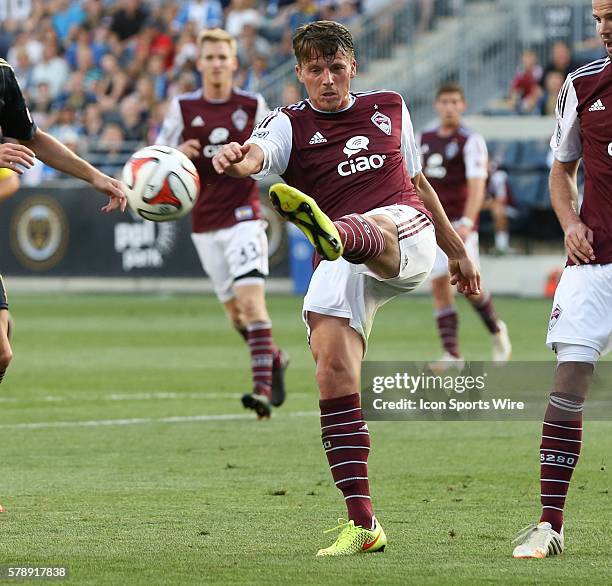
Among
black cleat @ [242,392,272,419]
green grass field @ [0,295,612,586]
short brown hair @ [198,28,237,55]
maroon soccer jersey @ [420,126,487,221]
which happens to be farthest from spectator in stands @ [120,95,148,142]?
black cleat @ [242,392,272,419]

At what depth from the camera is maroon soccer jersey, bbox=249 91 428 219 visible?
634 centimetres

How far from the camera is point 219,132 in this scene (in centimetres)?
1158

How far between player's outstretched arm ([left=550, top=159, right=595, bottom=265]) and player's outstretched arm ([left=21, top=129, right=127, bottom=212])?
2.01 m

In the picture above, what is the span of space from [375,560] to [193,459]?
3.20m

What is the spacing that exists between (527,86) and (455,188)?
11.0 metres

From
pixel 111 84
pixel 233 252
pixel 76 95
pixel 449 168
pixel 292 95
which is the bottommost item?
pixel 233 252

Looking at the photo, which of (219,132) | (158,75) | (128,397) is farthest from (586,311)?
(158,75)

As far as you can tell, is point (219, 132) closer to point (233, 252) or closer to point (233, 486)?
point (233, 252)

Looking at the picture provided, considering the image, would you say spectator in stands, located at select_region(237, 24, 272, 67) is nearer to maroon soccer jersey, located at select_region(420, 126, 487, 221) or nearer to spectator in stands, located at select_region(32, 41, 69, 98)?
spectator in stands, located at select_region(32, 41, 69, 98)

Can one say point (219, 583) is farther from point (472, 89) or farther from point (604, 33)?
point (472, 89)

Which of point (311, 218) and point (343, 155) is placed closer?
point (311, 218)

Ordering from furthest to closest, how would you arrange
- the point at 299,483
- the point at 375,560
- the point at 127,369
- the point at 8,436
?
the point at 127,369
the point at 8,436
the point at 299,483
the point at 375,560

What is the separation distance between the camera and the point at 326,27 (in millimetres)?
6195

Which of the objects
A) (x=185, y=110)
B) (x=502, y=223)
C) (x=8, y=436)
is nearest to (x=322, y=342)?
(x=8, y=436)
